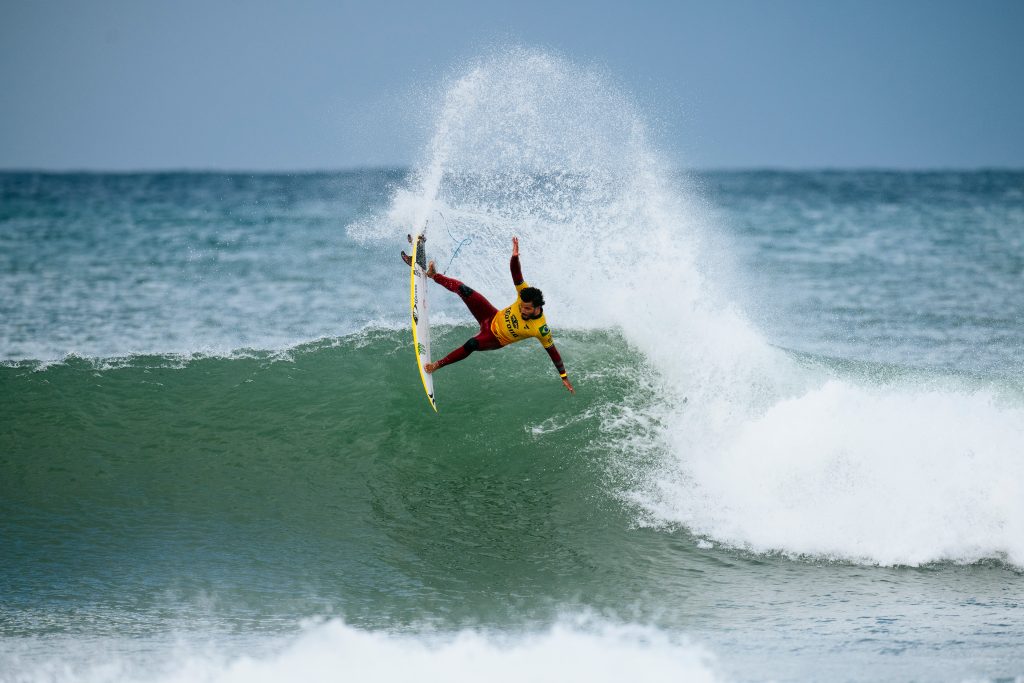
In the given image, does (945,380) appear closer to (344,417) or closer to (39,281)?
(344,417)

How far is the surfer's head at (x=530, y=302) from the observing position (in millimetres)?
7230

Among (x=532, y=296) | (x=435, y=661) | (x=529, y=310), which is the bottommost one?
(x=435, y=661)

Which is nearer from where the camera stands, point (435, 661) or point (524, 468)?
point (435, 661)

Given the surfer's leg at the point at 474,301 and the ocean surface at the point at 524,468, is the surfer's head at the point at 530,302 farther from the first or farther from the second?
the ocean surface at the point at 524,468

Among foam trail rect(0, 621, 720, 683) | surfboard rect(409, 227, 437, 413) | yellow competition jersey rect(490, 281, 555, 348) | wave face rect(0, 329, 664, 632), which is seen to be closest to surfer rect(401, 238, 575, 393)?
yellow competition jersey rect(490, 281, 555, 348)

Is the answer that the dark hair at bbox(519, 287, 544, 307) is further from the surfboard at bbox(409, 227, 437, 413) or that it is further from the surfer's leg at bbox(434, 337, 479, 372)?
the surfboard at bbox(409, 227, 437, 413)

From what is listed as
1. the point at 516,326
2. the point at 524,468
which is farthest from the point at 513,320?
the point at 524,468

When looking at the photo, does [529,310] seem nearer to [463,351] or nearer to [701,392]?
[463,351]

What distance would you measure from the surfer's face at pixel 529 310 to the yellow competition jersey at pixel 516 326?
1.5 inches

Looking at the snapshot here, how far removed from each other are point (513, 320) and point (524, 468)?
1.31 m

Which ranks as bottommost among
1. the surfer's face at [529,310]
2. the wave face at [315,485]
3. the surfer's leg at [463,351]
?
the wave face at [315,485]

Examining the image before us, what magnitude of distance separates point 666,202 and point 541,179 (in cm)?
203

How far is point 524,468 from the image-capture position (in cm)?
785

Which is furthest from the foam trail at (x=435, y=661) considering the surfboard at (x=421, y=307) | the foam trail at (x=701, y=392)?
the surfboard at (x=421, y=307)
